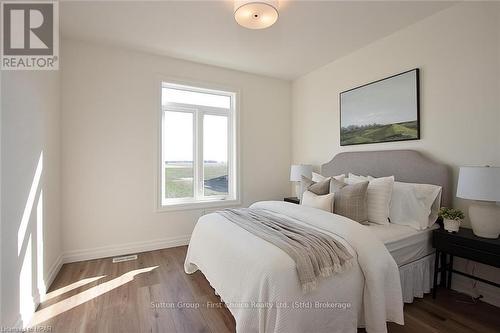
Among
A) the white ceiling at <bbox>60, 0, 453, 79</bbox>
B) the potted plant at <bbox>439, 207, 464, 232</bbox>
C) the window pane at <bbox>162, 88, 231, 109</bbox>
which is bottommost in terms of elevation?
the potted plant at <bbox>439, 207, 464, 232</bbox>

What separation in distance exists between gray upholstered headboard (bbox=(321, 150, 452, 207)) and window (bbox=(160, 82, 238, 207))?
1.73 meters

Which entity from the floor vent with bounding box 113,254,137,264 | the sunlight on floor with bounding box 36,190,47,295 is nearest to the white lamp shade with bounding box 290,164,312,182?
the floor vent with bounding box 113,254,137,264

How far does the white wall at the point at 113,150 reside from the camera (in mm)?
2783

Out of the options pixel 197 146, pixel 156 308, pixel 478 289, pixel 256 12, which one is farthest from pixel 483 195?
pixel 197 146

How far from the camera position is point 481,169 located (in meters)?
1.73

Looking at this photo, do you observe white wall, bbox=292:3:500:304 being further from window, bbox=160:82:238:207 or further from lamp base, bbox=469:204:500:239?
window, bbox=160:82:238:207

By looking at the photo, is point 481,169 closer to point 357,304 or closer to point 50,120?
point 357,304

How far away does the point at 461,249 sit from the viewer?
6.07ft

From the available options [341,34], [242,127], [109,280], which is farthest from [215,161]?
[341,34]

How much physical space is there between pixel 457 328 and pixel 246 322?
160 centimetres

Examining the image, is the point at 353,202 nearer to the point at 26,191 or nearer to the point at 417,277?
the point at 417,277

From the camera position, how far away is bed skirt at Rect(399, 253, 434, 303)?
6.32 ft

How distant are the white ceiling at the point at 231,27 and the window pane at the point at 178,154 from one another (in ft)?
2.96

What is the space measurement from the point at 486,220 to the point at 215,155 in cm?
317
